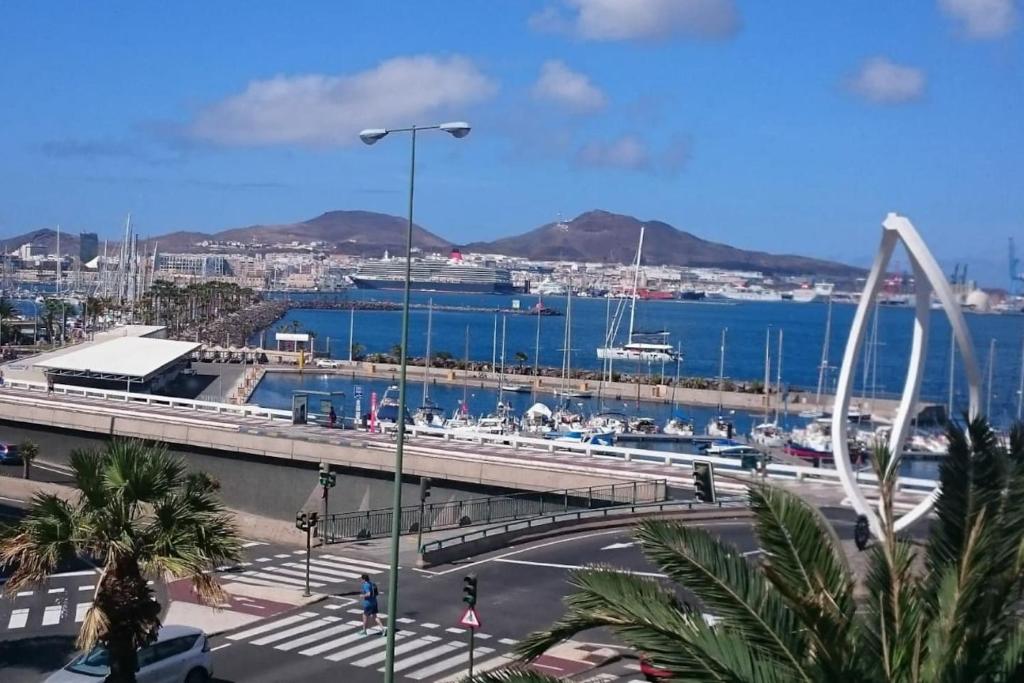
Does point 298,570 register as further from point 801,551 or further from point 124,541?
point 801,551

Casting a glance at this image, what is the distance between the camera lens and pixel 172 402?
40.4 meters

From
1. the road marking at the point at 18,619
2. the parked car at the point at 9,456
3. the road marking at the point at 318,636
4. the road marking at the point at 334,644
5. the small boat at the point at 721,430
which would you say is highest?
A: the road marking at the point at 334,644

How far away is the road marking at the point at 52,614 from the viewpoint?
1756cm

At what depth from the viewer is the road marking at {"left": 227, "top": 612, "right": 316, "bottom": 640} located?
16.7 metres

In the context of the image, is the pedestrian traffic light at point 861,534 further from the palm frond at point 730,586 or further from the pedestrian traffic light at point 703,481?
the pedestrian traffic light at point 703,481

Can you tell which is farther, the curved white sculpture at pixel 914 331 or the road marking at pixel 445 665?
the curved white sculpture at pixel 914 331

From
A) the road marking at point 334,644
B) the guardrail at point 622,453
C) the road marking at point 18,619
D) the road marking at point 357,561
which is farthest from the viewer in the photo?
the guardrail at point 622,453

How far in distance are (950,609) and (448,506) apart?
21.8 m

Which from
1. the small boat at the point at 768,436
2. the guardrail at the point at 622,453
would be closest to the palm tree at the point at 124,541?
the guardrail at the point at 622,453

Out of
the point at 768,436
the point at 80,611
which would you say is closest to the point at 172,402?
the point at 80,611

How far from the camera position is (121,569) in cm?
1058

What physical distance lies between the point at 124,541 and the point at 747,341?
5483 inches

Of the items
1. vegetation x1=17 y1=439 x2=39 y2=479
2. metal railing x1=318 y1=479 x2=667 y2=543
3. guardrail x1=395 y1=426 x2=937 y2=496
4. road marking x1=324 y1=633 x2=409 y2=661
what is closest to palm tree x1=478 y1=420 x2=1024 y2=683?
road marking x1=324 y1=633 x2=409 y2=661

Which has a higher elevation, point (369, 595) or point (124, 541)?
point (124, 541)
